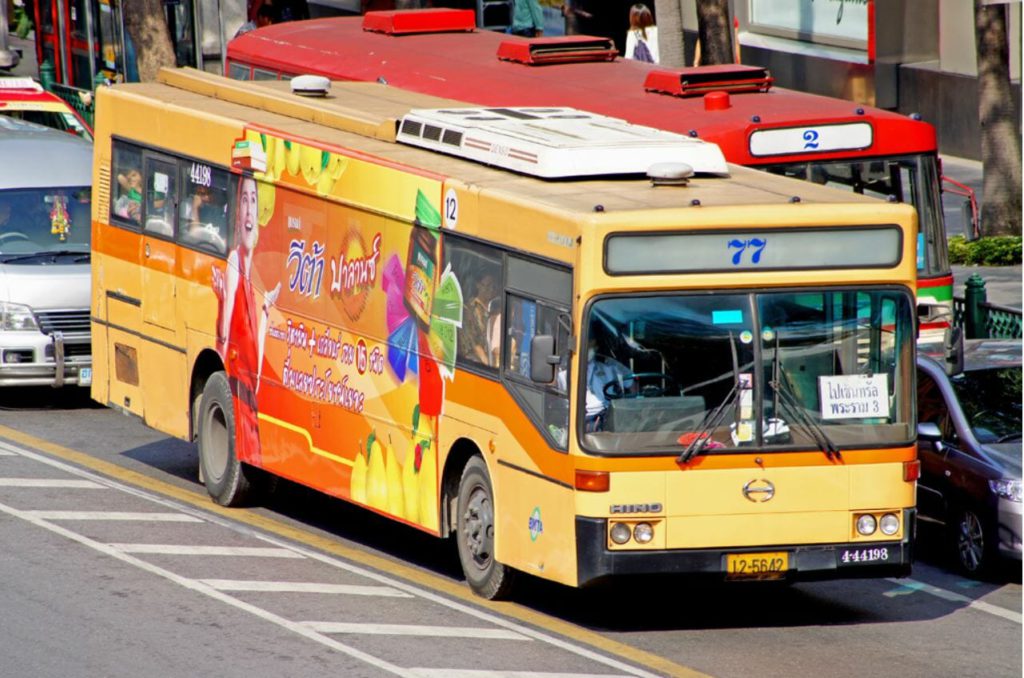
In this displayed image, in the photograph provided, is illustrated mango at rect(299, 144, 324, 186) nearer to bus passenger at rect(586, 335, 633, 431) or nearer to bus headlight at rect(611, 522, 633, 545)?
bus passenger at rect(586, 335, 633, 431)

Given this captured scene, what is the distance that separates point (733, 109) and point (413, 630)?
6.17 meters

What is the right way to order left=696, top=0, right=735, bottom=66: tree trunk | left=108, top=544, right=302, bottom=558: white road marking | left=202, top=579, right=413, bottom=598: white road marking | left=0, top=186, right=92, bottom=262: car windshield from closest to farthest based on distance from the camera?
left=202, top=579, right=413, bottom=598: white road marking
left=108, top=544, right=302, bottom=558: white road marking
left=0, top=186, right=92, bottom=262: car windshield
left=696, top=0, right=735, bottom=66: tree trunk

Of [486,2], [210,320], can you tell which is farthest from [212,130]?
[486,2]

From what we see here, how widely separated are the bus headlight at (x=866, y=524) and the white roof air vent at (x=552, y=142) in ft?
7.68

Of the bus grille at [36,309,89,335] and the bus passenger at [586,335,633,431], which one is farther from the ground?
the bus passenger at [586,335,633,431]

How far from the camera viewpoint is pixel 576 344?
35.7 feet

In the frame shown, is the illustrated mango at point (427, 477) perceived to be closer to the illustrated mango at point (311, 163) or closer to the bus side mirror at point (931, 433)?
the illustrated mango at point (311, 163)

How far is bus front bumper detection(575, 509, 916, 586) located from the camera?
36.0ft

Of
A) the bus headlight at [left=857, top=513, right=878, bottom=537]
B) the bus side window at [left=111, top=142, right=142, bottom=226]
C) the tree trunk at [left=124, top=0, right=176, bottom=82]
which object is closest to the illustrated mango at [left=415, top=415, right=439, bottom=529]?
the bus headlight at [left=857, top=513, right=878, bottom=537]

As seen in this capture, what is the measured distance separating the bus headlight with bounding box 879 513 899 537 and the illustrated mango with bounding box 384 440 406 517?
3.19 m

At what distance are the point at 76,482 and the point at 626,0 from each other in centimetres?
2511

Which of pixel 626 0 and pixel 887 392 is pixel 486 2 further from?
pixel 887 392

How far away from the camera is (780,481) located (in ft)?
36.6

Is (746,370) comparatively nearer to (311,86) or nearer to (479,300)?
(479,300)
